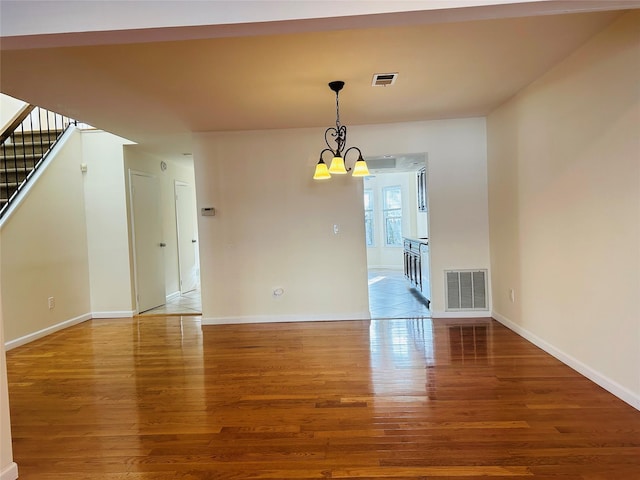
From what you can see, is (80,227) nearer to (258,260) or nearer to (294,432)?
(258,260)

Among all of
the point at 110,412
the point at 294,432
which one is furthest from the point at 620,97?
the point at 110,412

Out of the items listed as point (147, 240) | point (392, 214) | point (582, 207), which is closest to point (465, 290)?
point (582, 207)

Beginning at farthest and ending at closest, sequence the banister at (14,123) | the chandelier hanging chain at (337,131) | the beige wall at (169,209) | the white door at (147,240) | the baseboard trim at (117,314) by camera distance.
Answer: the beige wall at (169,209)
the white door at (147,240)
the baseboard trim at (117,314)
the banister at (14,123)
the chandelier hanging chain at (337,131)

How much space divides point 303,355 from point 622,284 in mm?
2583

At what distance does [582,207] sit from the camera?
9.48 ft

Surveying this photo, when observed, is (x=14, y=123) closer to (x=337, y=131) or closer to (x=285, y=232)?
(x=285, y=232)

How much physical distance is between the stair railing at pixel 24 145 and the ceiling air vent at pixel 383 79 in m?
3.79

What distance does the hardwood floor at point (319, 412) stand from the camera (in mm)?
2025

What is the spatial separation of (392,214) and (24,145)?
7355 mm

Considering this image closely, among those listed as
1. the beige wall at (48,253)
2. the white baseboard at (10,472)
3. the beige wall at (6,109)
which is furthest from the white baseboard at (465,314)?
the beige wall at (6,109)

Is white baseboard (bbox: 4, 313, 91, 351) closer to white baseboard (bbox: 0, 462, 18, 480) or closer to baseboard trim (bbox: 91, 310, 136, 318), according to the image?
baseboard trim (bbox: 91, 310, 136, 318)

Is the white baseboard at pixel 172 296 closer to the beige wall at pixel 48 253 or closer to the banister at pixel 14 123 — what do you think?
the beige wall at pixel 48 253

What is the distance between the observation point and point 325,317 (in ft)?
16.2

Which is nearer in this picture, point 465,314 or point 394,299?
point 465,314
